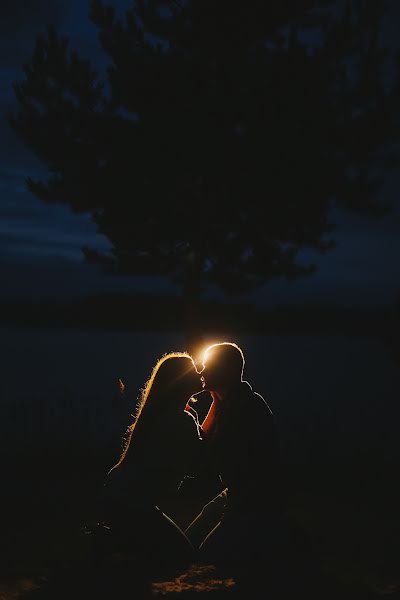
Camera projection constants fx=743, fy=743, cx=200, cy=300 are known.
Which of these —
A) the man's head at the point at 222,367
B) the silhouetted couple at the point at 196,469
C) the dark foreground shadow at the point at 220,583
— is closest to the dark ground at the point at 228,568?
the dark foreground shadow at the point at 220,583

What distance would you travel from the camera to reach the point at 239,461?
550 cm

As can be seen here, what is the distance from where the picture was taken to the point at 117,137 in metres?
13.6

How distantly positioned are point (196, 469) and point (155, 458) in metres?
0.40

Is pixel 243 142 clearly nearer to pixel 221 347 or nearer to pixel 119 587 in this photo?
pixel 221 347

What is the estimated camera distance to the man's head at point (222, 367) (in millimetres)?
5402

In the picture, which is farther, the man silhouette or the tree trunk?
the tree trunk

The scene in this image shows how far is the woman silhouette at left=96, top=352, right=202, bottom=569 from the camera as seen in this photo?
5227 mm

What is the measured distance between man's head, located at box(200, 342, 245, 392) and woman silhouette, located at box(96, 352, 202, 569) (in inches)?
5.7

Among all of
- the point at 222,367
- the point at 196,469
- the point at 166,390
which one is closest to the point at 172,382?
the point at 166,390

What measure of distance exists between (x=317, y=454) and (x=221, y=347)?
5.98 metres

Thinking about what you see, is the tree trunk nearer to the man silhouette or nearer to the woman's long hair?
the man silhouette

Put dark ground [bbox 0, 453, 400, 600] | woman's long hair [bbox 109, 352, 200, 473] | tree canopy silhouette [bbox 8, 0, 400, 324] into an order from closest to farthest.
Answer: woman's long hair [bbox 109, 352, 200, 473] → dark ground [bbox 0, 453, 400, 600] → tree canopy silhouette [bbox 8, 0, 400, 324]

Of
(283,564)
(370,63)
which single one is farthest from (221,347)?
(370,63)

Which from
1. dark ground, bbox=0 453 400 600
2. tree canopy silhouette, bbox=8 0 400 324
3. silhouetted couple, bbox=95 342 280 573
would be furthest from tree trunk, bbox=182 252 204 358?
silhouetted couple, bbox=95 342 280 573
